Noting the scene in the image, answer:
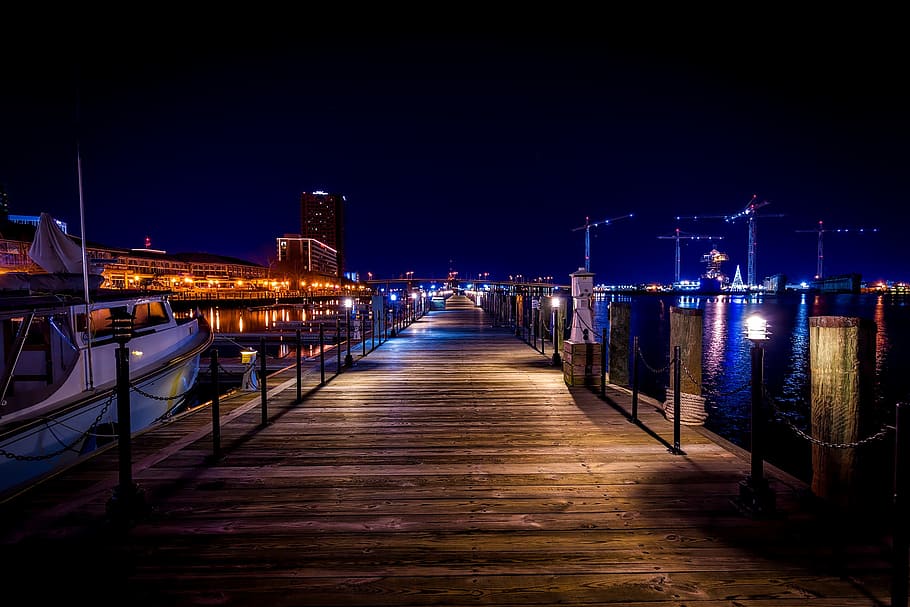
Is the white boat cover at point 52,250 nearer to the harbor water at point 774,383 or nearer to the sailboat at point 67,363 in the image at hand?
the sailboat at point 67,363

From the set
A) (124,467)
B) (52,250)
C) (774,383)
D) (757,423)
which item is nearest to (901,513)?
(757,423)

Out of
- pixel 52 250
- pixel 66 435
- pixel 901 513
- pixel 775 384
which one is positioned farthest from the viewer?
pixel 775 384

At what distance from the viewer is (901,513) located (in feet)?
8.62

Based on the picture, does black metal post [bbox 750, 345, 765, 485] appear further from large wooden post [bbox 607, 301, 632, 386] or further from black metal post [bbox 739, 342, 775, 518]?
large wooden post [bbox 607, 301, 632, 386]

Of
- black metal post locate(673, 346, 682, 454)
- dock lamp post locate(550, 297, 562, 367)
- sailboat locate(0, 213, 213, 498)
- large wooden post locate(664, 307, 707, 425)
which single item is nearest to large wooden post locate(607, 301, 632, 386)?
dock lamp post locate(550, 297, 562, 367)

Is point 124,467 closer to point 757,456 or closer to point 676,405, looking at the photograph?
point 757,456

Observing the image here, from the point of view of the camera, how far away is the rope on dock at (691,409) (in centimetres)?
603

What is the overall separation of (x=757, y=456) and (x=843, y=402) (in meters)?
0.85

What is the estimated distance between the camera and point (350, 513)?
12.6 ft

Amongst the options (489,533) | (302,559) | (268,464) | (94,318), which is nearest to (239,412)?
(268,464)

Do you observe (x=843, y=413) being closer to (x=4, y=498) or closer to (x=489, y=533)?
(x=489, y=533)

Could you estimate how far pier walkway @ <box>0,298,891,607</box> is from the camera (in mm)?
2939

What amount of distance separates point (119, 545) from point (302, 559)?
1449mm

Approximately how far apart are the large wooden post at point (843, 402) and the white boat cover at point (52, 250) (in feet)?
52.9
